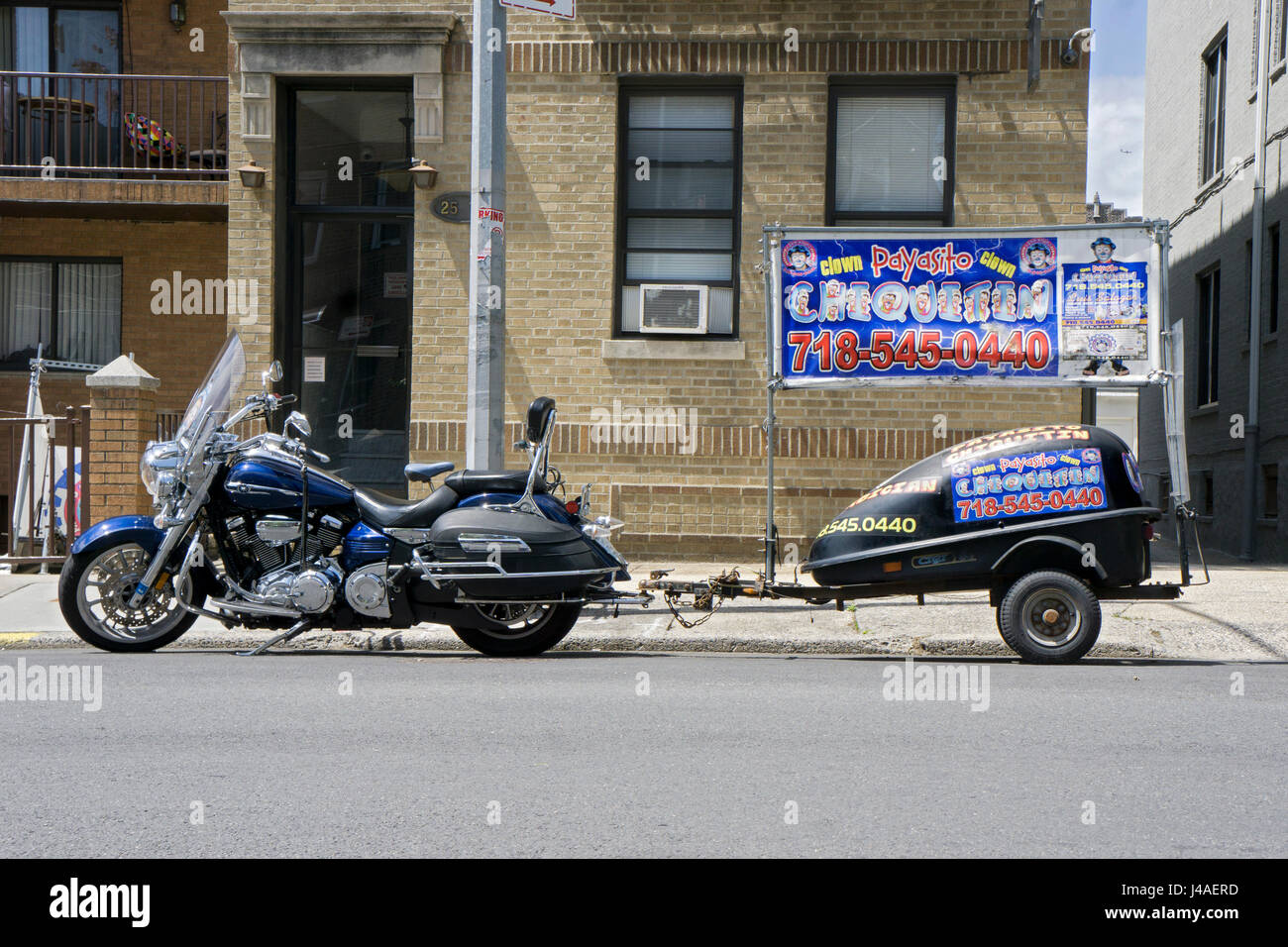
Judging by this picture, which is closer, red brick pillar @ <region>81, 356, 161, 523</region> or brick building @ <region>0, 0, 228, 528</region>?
red brick pillar @ <region>81, 356, 161, 523</region>

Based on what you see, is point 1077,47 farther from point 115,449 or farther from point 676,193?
point 115,449

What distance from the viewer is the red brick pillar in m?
11.6

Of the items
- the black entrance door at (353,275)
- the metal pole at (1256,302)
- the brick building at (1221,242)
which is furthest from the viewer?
the brick building at (1221,242)

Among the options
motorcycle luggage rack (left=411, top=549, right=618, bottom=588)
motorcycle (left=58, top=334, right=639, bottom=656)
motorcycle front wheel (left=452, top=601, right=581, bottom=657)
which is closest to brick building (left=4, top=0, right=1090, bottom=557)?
motorcycle front wheel (left=452, top=601, right=581, bottom=657)

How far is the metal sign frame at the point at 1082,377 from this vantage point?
316 inches

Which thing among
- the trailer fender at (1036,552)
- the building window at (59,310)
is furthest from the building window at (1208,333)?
the building window at (59,310)

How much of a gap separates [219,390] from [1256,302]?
13761 mm

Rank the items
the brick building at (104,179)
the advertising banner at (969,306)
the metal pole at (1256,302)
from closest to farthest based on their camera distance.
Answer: the advertising banner at (969,306) → the brick building at (104,179) → the metal pole at (1256,302)

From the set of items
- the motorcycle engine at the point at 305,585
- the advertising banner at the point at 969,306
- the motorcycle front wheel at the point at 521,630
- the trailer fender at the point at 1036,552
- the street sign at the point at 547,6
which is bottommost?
the motorcycle front wheel at the point at 521,630

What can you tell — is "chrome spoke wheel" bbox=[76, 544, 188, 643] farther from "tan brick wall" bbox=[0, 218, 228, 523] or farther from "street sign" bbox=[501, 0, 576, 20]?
"tan brick wall" bbox=[0, 218, 228, 523]

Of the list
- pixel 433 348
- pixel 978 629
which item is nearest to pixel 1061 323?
pixel 978 629

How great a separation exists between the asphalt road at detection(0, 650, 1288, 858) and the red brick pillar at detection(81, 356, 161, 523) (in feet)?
14.5

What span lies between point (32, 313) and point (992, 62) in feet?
36.9

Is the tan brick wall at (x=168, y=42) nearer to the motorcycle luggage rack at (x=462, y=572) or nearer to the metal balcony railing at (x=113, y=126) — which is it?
the metal balcony railing at (x=113, y=126)
